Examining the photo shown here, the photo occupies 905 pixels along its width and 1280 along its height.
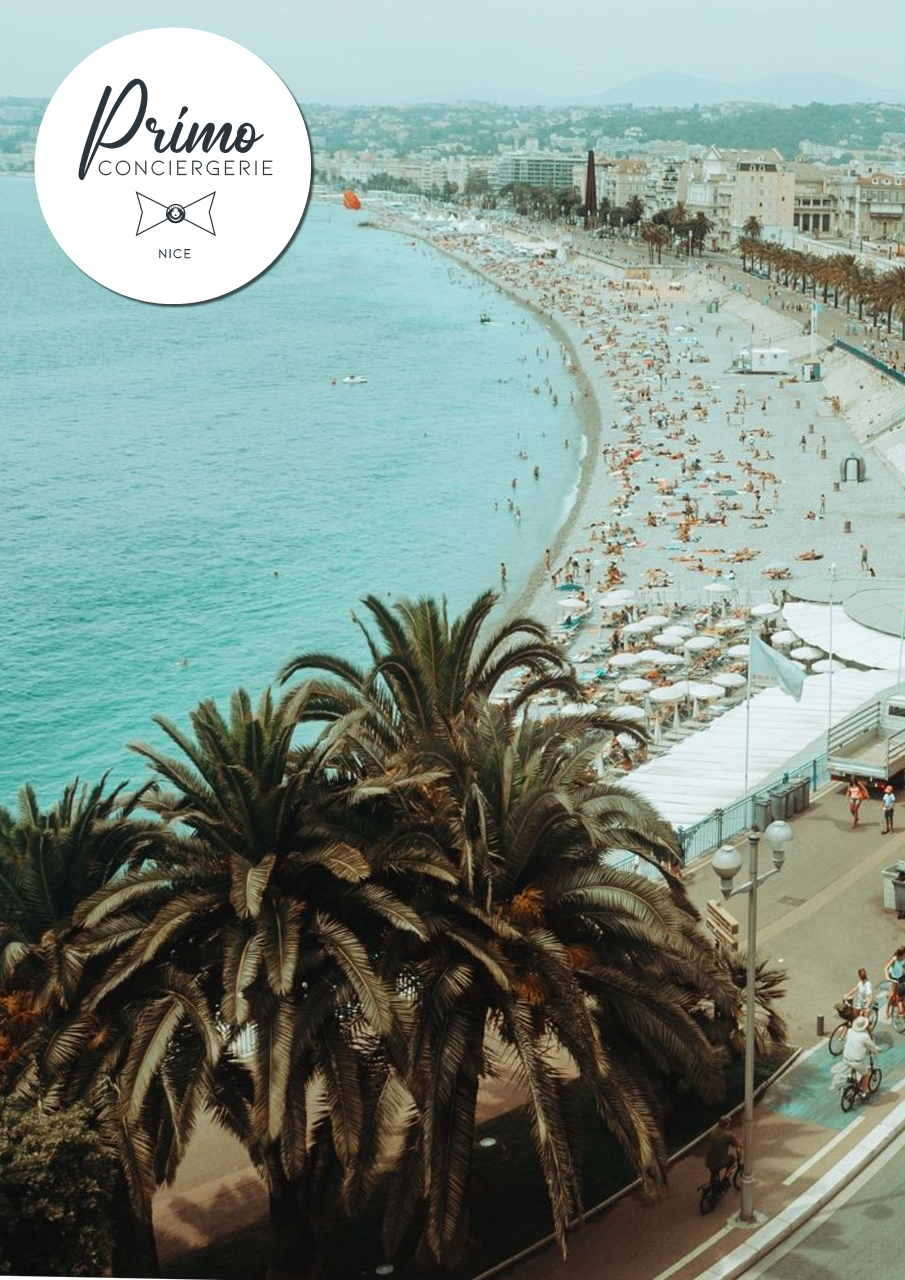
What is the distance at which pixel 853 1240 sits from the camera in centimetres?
1149

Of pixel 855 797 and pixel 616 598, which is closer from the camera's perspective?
pixel 855 797

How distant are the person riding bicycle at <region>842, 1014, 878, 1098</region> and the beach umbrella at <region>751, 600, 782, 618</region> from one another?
2302 cm

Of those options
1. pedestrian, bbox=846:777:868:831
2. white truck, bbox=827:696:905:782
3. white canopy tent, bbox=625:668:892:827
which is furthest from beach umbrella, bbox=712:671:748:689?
pedestrian, bbox=846:777:868:831

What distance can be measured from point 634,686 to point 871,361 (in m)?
47.5

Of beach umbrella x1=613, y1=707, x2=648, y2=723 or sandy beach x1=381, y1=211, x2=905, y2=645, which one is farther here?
sandy beach x1=381, y1=211, x2=905, y2=645

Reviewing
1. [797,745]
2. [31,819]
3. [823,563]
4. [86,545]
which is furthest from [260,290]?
[31,819]

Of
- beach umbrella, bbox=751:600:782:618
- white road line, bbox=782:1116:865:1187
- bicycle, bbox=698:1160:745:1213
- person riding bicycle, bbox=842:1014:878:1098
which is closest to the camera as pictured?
bicycle, bbox=698:1160:745:1213

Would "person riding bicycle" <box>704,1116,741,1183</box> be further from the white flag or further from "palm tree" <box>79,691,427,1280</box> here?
the white flag

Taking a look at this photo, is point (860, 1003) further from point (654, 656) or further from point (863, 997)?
point (654, 656)

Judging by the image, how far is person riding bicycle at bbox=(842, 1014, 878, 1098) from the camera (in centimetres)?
1316

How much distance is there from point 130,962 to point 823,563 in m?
34.8

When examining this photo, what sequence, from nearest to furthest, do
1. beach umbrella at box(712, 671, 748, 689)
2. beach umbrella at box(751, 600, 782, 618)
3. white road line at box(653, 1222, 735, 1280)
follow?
white road line at box(653, 1222, 735, 1280) → beach umbrella at box(712, 671, 748, 689) → beach umbrella at box(751, 600, 782, 618)

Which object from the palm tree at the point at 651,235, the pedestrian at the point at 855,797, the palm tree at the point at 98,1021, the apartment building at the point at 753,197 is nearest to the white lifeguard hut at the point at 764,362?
the palm tree at the point at 651,235

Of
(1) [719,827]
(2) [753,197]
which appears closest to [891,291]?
(1) [719,827]
